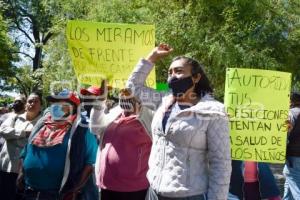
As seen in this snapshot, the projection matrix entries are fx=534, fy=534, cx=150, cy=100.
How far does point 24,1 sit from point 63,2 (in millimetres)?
25685

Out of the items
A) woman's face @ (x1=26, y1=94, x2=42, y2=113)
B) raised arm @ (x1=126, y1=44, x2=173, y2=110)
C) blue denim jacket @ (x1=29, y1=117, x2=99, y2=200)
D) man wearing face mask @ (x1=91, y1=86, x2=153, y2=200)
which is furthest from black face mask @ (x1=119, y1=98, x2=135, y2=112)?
woman's face @ (x1=26, y1=94, x2=42, y2=113)

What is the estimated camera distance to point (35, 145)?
4.43m

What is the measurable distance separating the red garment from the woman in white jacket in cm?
97

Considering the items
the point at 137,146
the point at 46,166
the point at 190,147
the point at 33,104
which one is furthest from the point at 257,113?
the point at 33,104

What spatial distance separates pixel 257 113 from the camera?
469cm

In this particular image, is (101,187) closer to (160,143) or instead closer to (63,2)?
(160,143)

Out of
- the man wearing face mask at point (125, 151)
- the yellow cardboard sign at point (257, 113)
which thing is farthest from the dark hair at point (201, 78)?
the yellow cardboard sign at point (257, 113)

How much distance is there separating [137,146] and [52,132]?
29.5 inches

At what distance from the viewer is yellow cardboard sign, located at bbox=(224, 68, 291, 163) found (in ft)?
15.1

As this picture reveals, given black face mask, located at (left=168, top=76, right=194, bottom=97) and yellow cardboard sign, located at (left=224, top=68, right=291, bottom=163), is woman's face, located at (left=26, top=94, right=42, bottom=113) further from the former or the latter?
black face mask, located at (left=168, top=76, right=194, bottom=97)

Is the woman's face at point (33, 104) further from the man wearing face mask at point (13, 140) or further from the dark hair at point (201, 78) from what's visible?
the dark hair at point (201, 78)

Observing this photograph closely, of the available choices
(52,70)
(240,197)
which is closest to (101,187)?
(240,197)

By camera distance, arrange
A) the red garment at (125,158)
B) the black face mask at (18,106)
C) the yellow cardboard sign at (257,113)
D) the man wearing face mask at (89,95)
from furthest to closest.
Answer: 1. the black face mask at (18,106)
2. the yellow cardboard sign at (257,113)
3. the man wearing face mask at (89,95)
4. the red garment at (125,158)

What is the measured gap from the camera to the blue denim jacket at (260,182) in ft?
18.1
